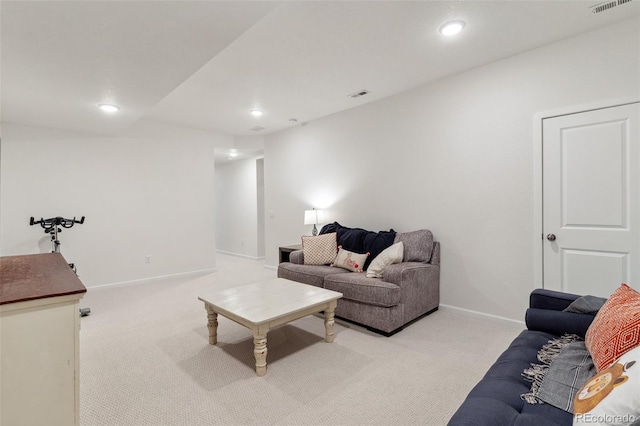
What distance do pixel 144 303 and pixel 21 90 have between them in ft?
8.29

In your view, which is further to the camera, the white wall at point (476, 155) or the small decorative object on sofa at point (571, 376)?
the white wall at point (476, 155)

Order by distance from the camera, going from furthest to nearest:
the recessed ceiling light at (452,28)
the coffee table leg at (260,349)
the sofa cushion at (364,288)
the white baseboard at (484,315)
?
the white baseboard at (484,315) < the sofa cushion at (364,288) < the recessed ceiling light at (452,28) < the coffee table leg at (260,349)

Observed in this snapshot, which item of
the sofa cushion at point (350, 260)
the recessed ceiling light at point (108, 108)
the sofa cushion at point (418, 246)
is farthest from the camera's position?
the sofa cushion at point (350, 260)

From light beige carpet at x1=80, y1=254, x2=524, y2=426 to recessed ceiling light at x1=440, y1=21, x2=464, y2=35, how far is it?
8.47 feet

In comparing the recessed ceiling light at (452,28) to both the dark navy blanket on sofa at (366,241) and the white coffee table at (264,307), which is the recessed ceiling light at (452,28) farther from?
the white coffee table at (264,307)

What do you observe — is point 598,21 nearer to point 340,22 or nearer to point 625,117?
point 625,117

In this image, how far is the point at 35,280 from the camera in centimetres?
137

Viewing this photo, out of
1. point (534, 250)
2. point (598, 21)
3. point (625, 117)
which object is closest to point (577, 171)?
point (625, 117)

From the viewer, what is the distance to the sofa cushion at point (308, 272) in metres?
3.43

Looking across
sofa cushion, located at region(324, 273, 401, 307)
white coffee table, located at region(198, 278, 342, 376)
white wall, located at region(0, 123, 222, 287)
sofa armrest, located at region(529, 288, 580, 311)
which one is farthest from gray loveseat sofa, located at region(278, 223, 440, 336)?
white wall, located at region(0, 123, 222, 287)

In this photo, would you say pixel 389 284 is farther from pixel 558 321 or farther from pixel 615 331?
pixel 615 331

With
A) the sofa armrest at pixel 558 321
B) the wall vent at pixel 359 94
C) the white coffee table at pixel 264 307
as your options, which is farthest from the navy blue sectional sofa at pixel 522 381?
the wall vent at pixel 359 94

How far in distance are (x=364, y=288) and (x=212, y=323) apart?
1.39m

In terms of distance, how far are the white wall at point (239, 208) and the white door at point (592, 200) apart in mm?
5326
